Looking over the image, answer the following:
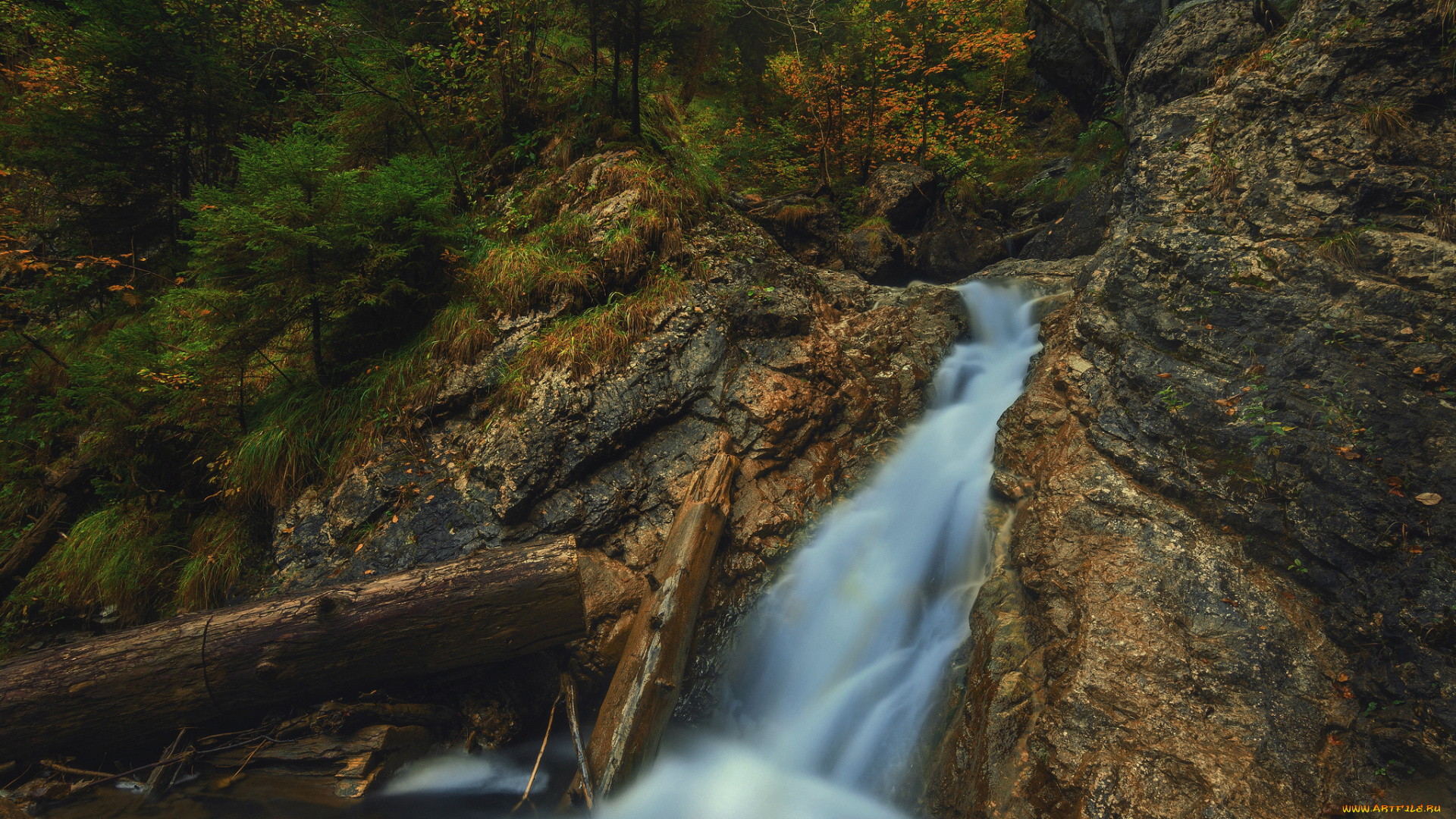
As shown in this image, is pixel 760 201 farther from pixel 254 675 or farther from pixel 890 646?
pixel 254 675

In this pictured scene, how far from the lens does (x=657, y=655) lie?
151 inches

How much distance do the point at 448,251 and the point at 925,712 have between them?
629 cm

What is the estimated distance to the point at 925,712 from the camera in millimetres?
3969

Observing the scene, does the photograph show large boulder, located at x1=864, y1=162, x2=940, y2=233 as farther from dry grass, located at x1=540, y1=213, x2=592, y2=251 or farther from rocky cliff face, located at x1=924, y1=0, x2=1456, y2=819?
dry grass, located at x1=540, y1=213, x2=592, y2=251

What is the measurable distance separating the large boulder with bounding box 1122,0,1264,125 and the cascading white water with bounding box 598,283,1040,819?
386 cm

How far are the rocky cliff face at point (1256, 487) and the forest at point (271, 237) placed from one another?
4.33 metres

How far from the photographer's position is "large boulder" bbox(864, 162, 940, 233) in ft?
34.6

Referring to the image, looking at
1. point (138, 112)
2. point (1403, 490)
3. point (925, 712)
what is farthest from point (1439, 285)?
point (138, 112)

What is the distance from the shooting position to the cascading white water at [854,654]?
384cm

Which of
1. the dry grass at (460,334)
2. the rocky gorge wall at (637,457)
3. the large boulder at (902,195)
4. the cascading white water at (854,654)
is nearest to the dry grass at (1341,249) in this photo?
the cascading white water at (854,654)

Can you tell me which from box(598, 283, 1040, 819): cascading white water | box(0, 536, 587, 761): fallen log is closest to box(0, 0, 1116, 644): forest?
box(0, 536, 587, 761): fallen log

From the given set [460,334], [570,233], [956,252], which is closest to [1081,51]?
[956,252]

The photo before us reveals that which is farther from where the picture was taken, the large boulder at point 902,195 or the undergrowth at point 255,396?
the large boulder at point 902,195

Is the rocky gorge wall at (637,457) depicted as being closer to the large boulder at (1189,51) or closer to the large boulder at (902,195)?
the large boulder at (1189,51)
